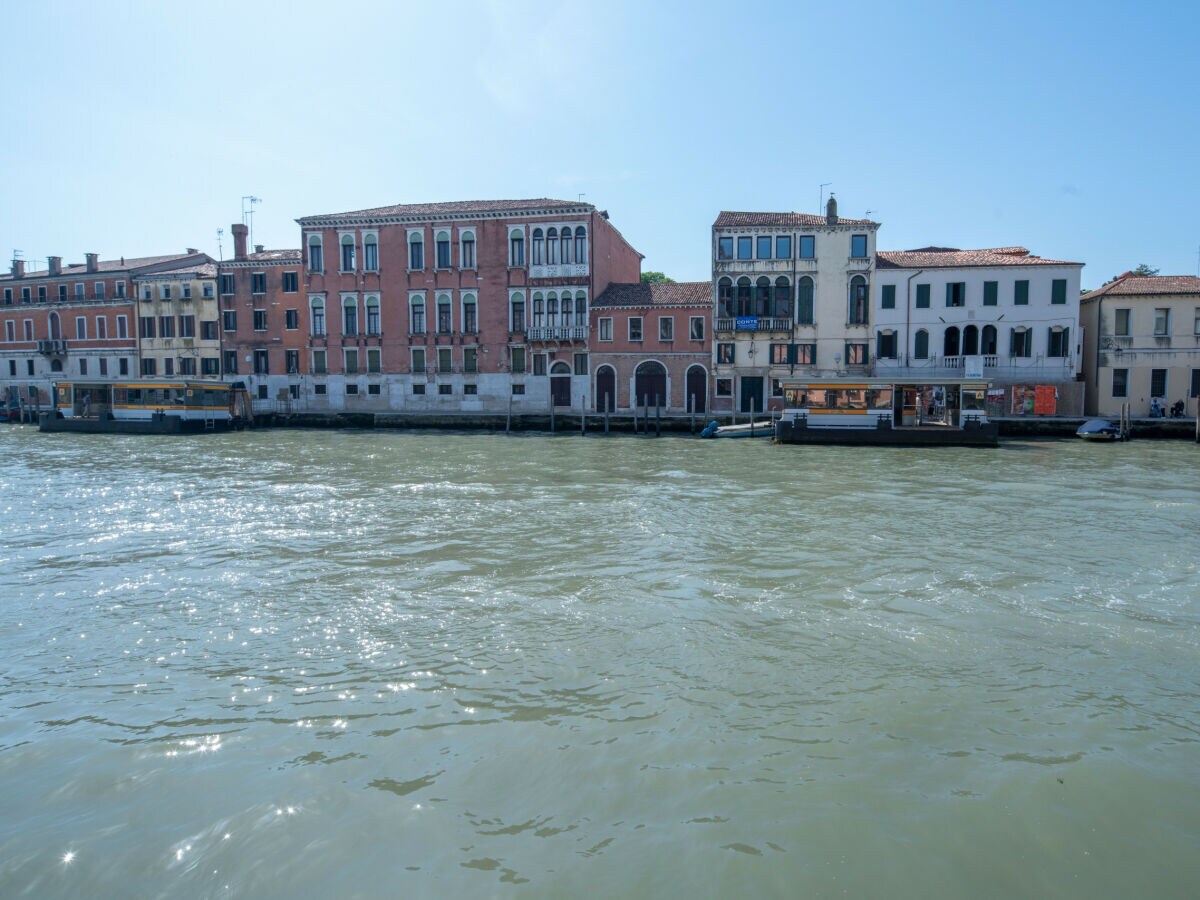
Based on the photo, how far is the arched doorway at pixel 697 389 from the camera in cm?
3462

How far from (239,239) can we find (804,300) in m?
28.2

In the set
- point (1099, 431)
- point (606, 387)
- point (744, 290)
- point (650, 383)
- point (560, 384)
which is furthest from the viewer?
point (560, 384)

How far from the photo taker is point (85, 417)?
35188 mm

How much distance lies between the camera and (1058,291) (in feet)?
102

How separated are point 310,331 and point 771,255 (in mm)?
22064

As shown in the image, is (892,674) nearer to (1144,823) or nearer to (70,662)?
(1144,823)

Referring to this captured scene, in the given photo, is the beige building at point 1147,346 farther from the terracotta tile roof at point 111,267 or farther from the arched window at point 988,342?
the terracotta tile roof at point 111,267

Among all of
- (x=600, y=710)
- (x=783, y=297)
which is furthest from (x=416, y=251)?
(x=600, y=710)

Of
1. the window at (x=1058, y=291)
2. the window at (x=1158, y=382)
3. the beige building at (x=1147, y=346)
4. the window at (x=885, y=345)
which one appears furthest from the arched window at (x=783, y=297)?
the window at (x=1158, y=382)

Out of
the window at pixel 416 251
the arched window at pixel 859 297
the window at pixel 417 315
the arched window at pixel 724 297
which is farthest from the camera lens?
the window at pixel 417 315

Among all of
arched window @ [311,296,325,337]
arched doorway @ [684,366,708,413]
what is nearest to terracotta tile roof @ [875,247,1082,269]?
arched doorway @ [684,366,708,413]

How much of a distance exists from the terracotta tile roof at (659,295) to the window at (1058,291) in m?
13.1

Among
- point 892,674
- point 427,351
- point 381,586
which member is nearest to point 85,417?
point 427,351

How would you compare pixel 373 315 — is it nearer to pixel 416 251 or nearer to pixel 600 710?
pixel 416 251
